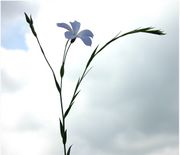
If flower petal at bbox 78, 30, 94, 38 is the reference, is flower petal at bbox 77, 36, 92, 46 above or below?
below

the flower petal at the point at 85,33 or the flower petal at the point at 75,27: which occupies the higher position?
the flower petal at the point at 75,27

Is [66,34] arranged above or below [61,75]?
above

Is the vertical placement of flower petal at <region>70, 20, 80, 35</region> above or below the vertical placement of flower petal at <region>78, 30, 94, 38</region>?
above

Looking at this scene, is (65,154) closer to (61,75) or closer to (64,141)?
(64,141)

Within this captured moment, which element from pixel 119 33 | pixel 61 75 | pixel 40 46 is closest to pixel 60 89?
pixel 61 75

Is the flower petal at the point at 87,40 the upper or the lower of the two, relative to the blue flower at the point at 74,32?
lower

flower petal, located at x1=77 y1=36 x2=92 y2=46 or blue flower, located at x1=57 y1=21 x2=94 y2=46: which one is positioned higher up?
blue flower, located at x1=57 y1=21 x2=94 y2=46

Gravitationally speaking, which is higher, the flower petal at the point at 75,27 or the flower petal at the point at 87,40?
the flower petal at the point at 75,27

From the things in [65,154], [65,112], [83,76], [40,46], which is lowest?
[65,154]

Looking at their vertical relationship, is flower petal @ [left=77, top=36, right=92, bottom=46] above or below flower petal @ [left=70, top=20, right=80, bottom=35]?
below

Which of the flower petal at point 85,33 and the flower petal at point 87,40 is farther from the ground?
the flower petal at point 85,33
